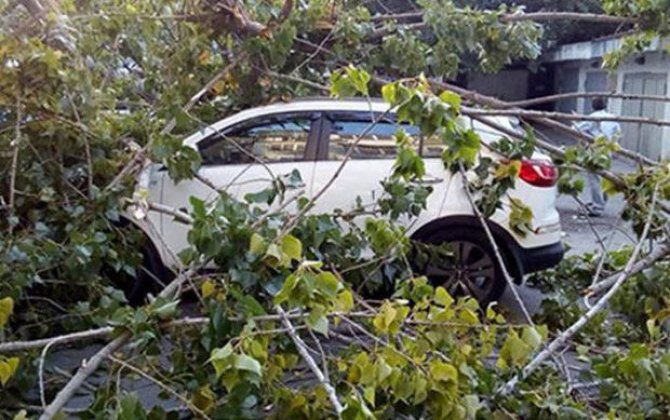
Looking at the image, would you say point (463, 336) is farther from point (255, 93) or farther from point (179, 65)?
point (255, 93)

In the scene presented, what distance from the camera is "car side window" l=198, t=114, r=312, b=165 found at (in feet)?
19.7

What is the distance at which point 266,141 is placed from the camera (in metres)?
6.11

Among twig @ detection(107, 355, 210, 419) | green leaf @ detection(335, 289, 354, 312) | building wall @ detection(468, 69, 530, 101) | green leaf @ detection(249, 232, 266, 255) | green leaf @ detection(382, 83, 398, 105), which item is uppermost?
green leaf @ detection(382, 83, 398, 105)

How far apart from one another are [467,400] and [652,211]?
5.79 feet

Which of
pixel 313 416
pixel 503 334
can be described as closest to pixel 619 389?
pixel 503 334

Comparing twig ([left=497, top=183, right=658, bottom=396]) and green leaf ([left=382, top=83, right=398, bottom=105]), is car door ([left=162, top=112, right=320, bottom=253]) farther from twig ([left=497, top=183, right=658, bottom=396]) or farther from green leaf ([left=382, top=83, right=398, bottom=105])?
green leaf ([left=382, top=83, right=398, bottom=105])

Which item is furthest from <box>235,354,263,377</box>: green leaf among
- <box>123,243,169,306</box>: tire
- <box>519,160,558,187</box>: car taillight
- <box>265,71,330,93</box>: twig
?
<box>519,160,558,187</box>: car taillight

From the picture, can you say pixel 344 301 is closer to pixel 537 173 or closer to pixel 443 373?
pixel 443 373

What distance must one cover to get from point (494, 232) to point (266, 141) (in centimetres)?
178

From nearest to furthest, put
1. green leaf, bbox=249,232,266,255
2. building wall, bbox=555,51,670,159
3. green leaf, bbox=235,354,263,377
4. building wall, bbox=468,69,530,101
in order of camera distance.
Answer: green leaf, bbox=235,354,263,377 < green leaf, bbox=249,232,266,255 < building wall, bbox=555,51,670,159 < building wall, bbox=468,69,530,101

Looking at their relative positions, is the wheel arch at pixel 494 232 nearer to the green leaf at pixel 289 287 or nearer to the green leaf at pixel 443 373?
the green leaf at pixel 443 373

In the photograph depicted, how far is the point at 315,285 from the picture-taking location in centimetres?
211

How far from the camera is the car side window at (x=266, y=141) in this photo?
602 cm

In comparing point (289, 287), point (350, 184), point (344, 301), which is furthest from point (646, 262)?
point (350, 184)
